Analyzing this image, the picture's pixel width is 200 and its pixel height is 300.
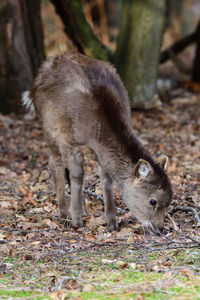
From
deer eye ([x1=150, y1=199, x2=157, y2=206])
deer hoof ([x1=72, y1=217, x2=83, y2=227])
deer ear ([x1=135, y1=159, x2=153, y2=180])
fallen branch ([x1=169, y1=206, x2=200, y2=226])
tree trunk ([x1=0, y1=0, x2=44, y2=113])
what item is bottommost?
deer hoof ([x1=72, y1=217, x2=83, y2=227])

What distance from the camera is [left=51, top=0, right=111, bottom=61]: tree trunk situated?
43.7 ft

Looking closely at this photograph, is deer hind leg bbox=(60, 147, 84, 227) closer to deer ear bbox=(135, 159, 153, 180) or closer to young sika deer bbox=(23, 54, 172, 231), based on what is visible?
young sika deer bbox=(23, 54, 172, 231)

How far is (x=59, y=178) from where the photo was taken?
7223 millimetres

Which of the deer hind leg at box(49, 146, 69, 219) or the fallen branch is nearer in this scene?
the fallen branch

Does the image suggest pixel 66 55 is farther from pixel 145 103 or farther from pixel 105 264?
pixel 145 103

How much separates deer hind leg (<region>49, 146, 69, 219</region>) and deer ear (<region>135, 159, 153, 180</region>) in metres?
1.31

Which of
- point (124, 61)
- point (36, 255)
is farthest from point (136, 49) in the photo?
point (36, 255)

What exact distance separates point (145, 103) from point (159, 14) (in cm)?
240

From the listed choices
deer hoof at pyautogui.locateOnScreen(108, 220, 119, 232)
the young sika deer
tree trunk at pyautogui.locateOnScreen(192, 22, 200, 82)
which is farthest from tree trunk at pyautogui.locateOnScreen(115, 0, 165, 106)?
deer hoof at pyautogui.locateOnScreen(108, 220, 119, 232)

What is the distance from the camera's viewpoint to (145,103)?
1352 centimetres

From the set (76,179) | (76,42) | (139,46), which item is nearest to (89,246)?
(76,179)

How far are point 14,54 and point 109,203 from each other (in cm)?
732

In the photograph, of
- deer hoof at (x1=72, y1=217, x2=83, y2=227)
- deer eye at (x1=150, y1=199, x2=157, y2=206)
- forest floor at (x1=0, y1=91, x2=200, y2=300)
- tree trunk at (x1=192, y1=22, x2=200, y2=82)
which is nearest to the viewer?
forest floor at (x1=0, y1=91, x2=200, y2=300)

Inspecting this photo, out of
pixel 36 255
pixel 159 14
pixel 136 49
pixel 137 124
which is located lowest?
pixel 36 255
